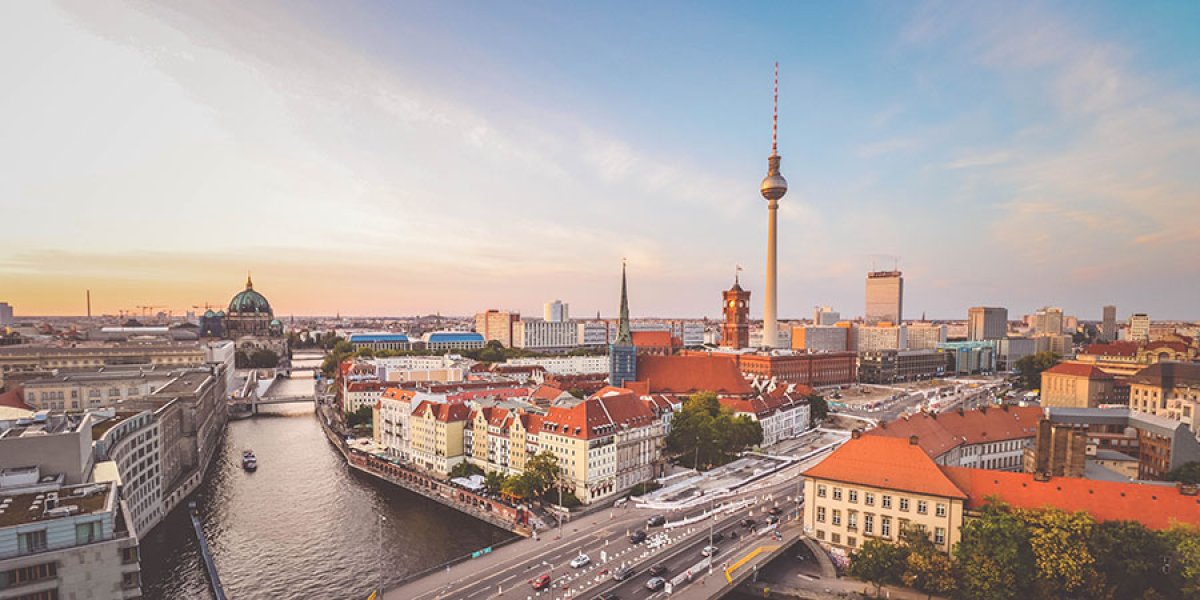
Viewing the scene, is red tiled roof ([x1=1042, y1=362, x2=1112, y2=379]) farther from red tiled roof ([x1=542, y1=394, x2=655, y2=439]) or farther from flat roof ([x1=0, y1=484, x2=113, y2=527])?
flat roof ([x1=0, y1=484, x2=113, y2=527])

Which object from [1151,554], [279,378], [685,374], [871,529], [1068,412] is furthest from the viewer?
[279,378]

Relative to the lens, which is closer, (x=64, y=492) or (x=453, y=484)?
(x=64, y=492)

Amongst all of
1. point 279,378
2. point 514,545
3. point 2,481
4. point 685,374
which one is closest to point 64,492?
point 2,481

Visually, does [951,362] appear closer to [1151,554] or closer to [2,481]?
[1151,554]

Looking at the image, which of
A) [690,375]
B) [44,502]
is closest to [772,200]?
[690,375]

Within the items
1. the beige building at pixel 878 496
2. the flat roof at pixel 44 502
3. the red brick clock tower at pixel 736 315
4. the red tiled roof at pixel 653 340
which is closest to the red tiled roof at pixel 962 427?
the beige building at pixel 878 496

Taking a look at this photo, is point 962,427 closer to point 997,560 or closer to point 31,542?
point 997,560
